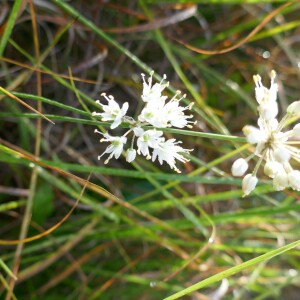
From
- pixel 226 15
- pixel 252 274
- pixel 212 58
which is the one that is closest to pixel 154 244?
pixel 252 274

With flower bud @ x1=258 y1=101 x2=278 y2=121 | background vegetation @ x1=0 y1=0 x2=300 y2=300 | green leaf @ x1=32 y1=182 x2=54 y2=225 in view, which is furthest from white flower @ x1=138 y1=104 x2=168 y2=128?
green leaf @ x1=32 y1=182 x2=54 y2=225

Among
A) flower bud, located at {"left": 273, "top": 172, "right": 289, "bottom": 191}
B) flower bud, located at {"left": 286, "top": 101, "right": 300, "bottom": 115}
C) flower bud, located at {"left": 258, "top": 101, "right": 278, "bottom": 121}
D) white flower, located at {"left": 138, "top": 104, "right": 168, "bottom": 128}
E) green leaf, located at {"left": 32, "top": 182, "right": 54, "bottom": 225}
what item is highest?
flower bud, located at {"left": 286, "top": 101, "right": 300, "bottom": 115}

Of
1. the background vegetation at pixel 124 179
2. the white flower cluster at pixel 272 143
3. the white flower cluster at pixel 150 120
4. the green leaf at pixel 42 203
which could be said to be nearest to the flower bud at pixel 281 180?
the white flower cluster at pixel 272 143

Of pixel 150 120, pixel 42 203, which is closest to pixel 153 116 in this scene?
pixel 150 120

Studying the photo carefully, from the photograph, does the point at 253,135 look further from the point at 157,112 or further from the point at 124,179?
the point at 124,179

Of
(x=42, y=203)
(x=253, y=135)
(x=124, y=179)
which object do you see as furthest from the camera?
(x=124, y=179)

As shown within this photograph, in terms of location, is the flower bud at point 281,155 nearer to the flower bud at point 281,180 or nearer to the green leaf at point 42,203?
the flower bud at point 281,180

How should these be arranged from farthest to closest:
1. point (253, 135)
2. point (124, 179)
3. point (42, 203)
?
point (124, 179) < point (42, 203) < point (253, 135)

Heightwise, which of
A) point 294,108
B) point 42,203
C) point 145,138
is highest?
point 294,108

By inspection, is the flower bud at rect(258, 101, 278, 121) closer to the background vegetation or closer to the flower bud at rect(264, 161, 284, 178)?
the flower bud at rect(264, 161, 284, 178)
